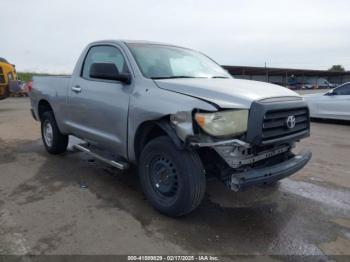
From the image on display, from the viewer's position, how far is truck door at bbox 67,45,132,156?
14.8ft

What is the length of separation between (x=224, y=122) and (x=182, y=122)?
42 centimetres

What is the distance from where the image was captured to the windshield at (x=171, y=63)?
4.52m

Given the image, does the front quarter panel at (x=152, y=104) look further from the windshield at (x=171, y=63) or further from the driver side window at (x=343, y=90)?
the driver side window at (x=343, y=90)

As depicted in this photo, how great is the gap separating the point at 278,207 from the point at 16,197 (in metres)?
3.25

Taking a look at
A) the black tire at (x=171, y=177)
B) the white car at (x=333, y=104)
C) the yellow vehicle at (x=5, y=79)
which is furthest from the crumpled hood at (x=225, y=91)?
the yellow vehicle at (x=5, y=79)

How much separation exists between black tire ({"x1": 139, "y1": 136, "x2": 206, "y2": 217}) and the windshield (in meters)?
0.98

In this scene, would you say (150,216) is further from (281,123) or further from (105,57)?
(105,57)

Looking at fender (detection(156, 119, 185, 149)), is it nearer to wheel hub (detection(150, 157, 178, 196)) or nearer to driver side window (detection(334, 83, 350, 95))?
wheel hub (detection(150, 157, 178, 196))

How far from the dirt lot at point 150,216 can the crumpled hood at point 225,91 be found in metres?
1.32

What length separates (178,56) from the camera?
5.09 meters

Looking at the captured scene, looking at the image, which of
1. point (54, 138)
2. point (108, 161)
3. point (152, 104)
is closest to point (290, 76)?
point (54, 138)

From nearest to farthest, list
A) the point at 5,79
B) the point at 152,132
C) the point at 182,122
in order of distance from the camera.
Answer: the point at 182,122 → the point at 152,132 → the point at 5,79

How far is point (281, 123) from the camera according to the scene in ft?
12.4

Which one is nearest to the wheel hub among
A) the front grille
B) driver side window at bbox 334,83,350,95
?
the front grille
